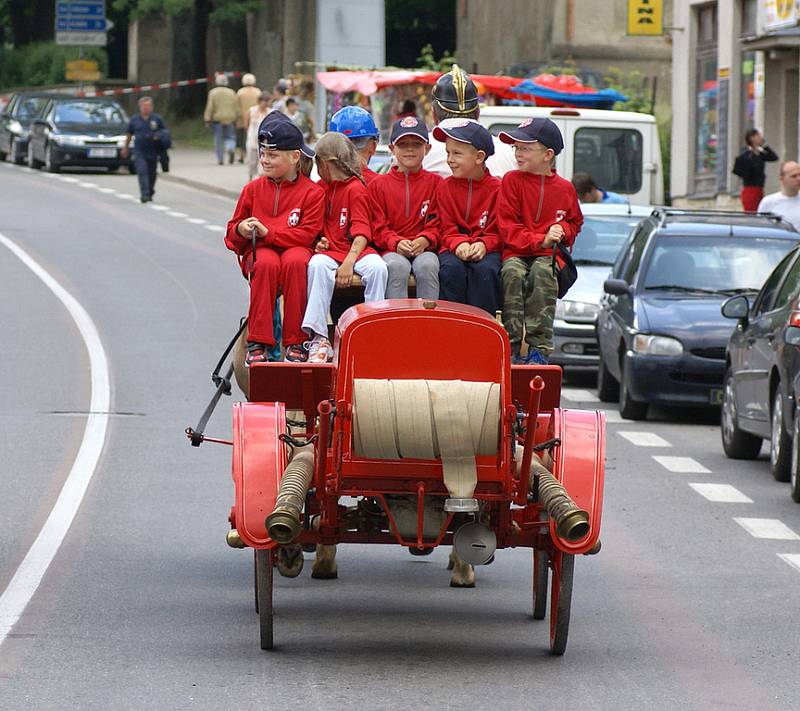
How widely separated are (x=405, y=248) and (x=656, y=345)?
827cm

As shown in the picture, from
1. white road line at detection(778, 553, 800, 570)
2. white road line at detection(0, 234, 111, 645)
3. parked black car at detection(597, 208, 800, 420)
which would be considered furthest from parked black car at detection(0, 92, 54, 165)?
white road line at detection(778, 553, 800, 570)

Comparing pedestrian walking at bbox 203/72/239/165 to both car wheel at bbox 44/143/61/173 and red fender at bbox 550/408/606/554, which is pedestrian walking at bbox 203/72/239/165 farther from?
red fender at bbox 550/408/606/554

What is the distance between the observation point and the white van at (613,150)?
27562mm

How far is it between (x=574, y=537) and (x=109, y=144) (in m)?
40.6

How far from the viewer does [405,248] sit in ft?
31.6

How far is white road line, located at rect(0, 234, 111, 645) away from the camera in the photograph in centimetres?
939

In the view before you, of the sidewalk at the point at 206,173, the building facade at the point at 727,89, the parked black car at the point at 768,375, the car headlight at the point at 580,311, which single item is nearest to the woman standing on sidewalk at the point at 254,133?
the sidewalk at the point at 206,173

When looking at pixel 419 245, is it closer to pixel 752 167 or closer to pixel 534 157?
pixel 534 157

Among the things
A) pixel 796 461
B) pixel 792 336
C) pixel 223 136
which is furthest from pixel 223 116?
pixel 796 461

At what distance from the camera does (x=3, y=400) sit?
17.2 m

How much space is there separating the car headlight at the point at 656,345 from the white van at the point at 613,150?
32.3 feet

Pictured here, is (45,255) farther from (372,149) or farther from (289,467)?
(289,467)

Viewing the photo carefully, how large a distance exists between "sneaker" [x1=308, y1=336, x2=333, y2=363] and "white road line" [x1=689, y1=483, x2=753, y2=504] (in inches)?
175

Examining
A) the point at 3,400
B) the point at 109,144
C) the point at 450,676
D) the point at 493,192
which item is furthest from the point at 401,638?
the point at 109,144
